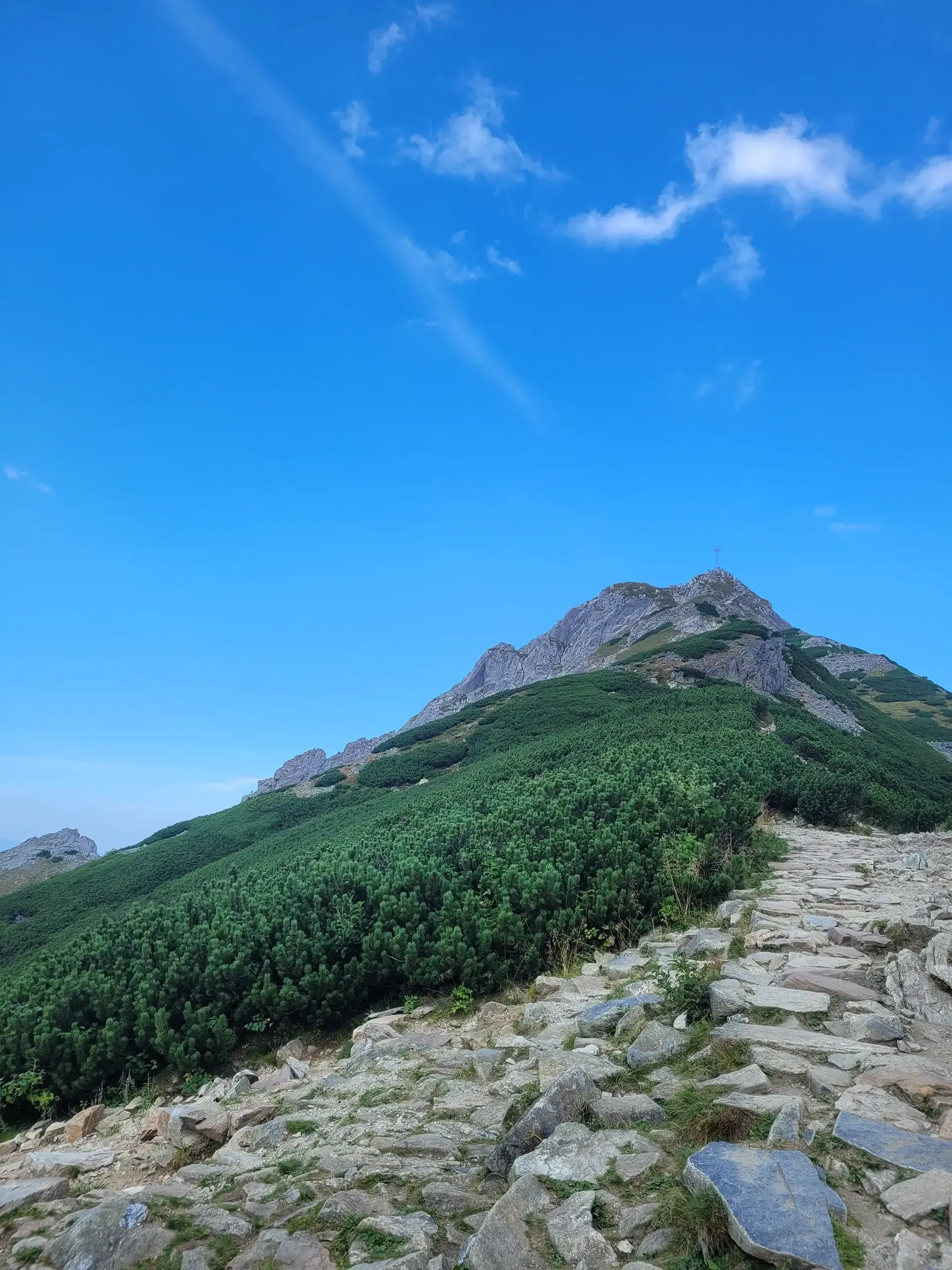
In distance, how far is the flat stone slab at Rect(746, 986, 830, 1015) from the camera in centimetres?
516

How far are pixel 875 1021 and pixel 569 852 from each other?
19.1ft

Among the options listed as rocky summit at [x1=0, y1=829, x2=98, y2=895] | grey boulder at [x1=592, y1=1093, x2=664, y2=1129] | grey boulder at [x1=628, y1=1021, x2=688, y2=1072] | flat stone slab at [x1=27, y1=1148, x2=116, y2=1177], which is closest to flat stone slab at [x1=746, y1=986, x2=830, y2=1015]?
grey boulder at [x1=628, y1=1021, x2=688, y2=1072]

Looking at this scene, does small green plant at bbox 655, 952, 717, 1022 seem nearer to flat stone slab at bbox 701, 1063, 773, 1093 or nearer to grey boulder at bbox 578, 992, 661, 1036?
grey boulder at bbox 578, 992, 661, 1036

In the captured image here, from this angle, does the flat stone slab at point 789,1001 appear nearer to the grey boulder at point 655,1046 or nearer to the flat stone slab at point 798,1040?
the flat stone slab at point 798,1040

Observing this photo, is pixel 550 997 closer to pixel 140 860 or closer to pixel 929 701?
pixel 140 860

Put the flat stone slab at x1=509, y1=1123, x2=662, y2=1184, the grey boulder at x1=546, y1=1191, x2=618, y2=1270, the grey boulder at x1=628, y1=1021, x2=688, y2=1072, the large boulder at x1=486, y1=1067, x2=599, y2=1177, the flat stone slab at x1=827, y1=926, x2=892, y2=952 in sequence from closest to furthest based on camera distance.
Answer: the grey boulder at x1=546, y1=1191, x2=618, y2=1270 < the flat stone slab at x1=509, y1=1123, x2=662, y2=1184 < the large boulder at x1=486, y1=1067, x2=599, y2=1177 < the grey boulder at x1=628, y1=1021, x2=688, y2=1072 < the flat stone slab at x1=827, y1=926, x2=892, y2=952

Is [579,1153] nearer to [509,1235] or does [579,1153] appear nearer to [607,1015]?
[509,1235]

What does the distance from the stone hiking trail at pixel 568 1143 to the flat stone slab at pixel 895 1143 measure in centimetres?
1

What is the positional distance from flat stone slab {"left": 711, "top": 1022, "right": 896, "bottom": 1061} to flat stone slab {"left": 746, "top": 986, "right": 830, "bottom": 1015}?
0.24m

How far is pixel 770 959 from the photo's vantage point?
658 cm

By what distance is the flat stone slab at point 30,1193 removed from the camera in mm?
4211

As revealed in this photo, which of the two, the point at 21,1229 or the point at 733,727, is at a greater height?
the point at 733,727

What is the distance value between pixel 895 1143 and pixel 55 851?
77849 mm

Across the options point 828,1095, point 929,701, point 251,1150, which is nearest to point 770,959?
point 828,1095
